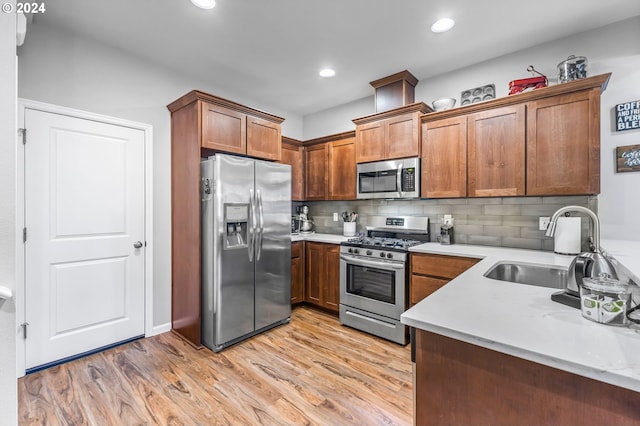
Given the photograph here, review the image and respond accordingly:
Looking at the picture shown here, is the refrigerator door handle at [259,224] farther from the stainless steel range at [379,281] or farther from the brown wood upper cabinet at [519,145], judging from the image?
the brown wood upper cabinet at [519,145]

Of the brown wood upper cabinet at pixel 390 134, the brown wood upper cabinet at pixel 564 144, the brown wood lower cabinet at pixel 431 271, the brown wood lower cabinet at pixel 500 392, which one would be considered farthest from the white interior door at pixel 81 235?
the brown wood upper cabinet at pixel 564 144

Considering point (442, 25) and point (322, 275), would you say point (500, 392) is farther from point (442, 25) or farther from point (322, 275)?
point (322, 275)

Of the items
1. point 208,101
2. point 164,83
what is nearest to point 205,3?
point 208,101

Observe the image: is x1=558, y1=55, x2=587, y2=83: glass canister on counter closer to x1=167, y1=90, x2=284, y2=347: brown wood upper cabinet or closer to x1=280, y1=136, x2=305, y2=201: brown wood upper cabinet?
x1=167, y1=90, x2=284, y2=347: brown wood upper cabinet

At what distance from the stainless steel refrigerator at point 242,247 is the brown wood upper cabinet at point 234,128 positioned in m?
0.26

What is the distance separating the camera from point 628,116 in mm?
2295

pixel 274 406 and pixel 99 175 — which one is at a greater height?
pixel 99 175

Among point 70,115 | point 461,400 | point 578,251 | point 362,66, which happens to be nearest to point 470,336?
point 461,400

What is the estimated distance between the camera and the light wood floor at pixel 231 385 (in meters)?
1.82

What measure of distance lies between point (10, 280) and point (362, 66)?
10.3 ft

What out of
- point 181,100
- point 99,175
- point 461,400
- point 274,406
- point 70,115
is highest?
point 181,100

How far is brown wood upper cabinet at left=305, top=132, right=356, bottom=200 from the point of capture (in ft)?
12.4

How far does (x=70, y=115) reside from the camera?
243cm

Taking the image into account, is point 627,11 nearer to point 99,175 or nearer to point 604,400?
point 604,400
